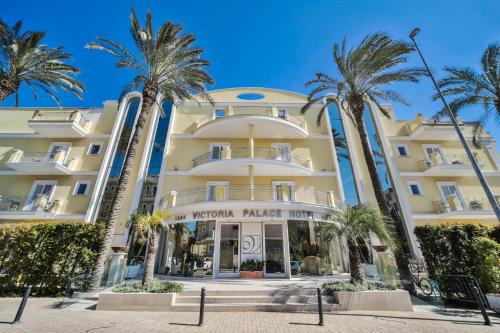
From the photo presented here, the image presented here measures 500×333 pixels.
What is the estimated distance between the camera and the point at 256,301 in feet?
28.6

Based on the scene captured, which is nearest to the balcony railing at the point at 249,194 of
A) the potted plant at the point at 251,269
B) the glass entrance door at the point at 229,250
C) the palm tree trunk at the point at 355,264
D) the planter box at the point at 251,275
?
the glass entrance door at the point at 229,250

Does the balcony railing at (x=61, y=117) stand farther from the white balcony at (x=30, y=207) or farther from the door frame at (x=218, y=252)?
the door frame at (x=218, y=252)

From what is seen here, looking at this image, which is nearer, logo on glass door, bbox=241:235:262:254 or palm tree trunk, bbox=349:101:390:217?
palm tree trunk, bbox=349:101:390:217

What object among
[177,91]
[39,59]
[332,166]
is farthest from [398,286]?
[39,59]

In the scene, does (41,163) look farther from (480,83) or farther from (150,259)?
(480,83)

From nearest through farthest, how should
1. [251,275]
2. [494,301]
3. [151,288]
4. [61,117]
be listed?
[494,301]
[151,288]
[251,275]
[61,117]

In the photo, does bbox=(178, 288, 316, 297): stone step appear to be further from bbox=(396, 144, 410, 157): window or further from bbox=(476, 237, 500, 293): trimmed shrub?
bbox=(396, 144, 410, 157): window

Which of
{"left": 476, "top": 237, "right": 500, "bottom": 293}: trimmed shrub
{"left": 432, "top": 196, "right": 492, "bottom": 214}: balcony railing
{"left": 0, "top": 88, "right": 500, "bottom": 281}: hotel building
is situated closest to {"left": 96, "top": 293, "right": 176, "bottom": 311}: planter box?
{"left": 0, "top": 88, "right": 500, "bottom": 281}: hotel building

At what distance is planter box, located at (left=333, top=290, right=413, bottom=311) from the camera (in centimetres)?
827

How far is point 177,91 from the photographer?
15.1 m

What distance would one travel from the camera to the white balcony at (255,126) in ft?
58.5

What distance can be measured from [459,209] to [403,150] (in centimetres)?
581


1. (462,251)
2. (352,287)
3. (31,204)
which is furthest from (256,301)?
(31,204)

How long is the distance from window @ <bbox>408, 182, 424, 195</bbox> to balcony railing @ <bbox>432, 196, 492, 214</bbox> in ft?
3.98
